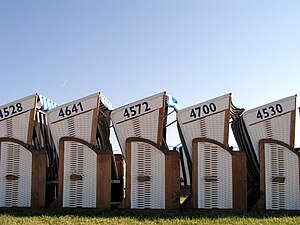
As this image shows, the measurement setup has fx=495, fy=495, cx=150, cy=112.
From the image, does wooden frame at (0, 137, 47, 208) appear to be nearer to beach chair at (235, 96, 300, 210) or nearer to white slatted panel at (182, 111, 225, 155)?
white slatted panel at (182, 111, 225, 155)

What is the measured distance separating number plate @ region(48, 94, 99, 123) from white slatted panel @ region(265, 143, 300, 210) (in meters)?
4.76

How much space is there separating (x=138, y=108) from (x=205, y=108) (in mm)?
1769

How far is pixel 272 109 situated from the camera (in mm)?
12930

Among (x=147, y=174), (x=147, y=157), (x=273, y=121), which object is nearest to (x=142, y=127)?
(x=147, y=157)

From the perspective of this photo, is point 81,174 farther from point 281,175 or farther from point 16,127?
point 281,175

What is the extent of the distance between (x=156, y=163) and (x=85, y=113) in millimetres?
2340

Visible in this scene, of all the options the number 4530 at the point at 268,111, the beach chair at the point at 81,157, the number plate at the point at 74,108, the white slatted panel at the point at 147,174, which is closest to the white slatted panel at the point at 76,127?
the beach chair at the point at 81,157

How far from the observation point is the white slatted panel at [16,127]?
13.6m

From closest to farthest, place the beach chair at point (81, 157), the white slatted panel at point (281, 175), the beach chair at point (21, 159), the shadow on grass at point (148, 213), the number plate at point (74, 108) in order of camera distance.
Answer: the shadow on grass at point (148, 213)
the white slatted panel at point (281, 175)
the beach chair at point (81, 157)
the number plate at point (74, 108)
the beach chair at point (21, 159)

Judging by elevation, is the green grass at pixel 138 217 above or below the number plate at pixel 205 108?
below

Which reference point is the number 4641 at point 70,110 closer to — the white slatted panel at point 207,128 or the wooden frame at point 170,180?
the wooden frame at point 170,180

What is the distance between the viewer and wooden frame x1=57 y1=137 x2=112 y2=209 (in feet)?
42.5

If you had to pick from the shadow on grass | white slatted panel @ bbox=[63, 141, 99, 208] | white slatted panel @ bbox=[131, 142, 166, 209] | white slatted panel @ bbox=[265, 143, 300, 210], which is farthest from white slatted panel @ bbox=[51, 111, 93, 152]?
white slatted panel @ bbox=[265, 143, 300, 210]

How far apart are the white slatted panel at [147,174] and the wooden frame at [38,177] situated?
2.43 metres
